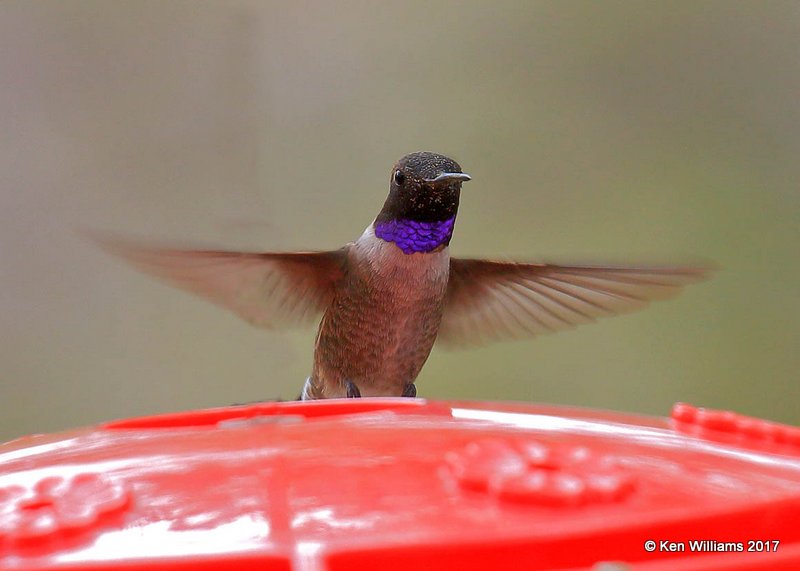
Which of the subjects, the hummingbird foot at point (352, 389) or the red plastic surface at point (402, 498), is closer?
the red plastic surface at point (402, 498)

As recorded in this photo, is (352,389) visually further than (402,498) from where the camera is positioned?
Yes

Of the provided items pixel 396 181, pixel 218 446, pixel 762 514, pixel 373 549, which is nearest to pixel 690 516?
pixel 762 514

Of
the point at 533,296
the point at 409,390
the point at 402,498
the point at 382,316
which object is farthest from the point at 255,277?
the point at 402,498

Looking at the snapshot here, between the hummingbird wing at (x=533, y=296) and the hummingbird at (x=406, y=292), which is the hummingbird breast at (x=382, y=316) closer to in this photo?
the hummingbird at (x=406, y=292)

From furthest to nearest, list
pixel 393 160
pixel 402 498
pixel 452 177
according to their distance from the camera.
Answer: pixel 393 160, pixel 452 177, pixel 402 498

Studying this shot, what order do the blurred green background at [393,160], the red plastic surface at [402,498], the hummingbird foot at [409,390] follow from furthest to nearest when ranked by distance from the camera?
1. the blurred green background at [393,160]
2. the hummingbird foot at [409,390]
3. the red plastic surface at [402,498]

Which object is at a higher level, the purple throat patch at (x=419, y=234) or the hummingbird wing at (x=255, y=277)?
the purple throat patch at (x=419, y=234)

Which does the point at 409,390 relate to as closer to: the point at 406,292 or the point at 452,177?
the point at 406,292

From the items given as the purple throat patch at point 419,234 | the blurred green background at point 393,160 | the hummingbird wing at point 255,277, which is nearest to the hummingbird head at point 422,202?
the purple throat patch at point 419,234
